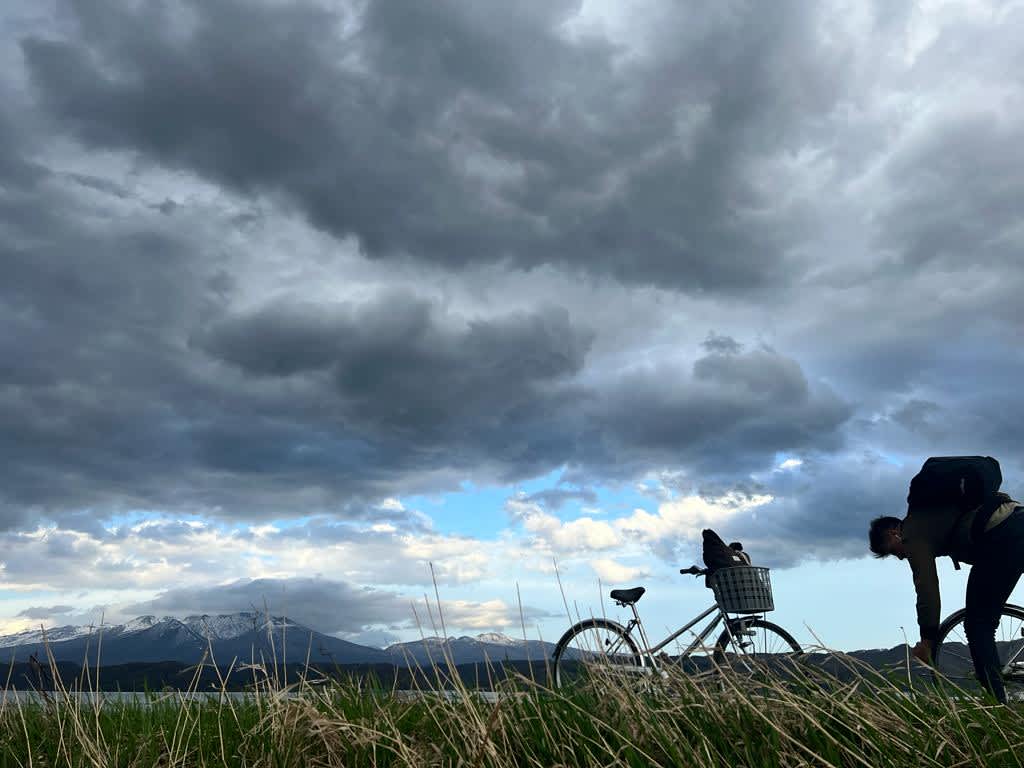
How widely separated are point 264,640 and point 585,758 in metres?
3.23

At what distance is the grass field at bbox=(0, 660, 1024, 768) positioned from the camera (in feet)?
11.3

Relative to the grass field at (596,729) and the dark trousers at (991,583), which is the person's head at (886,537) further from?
the grass field at (596,729)

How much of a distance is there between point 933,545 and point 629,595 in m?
4.24

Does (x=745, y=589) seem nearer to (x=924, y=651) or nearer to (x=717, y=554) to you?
(x=717, y=554)

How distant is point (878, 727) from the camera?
3.49 meters

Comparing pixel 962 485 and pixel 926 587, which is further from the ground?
pixel 962 485

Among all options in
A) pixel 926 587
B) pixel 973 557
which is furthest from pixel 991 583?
pixel 926 587

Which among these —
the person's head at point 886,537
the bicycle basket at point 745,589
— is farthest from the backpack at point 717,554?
the person's head at point 886,537

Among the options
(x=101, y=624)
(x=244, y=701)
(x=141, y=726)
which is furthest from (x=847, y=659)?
(x=101, y=624)

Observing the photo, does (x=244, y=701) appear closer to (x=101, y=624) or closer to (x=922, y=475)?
(x=101, y=624)

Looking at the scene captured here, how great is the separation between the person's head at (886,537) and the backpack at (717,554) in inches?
116

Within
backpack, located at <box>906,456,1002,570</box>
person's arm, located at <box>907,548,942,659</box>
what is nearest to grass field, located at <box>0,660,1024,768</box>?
person's arm, located at <box>907,548,942,659</box>

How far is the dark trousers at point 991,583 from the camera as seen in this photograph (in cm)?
682

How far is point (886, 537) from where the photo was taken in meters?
7.21
